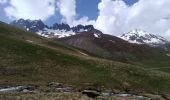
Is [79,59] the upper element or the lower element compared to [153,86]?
upper

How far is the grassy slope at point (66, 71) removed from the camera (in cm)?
7469

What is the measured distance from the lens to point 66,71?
80188 millimetres

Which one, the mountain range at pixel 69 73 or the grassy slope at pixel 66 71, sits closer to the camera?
the mountain range at pixel 69 73

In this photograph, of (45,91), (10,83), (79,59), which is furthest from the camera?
(79,59)

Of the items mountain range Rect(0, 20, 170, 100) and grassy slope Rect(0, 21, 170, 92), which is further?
grassy slope Rect(0, 21, 170, 92)

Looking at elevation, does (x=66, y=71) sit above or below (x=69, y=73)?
above

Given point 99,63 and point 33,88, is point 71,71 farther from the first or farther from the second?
point 33,88

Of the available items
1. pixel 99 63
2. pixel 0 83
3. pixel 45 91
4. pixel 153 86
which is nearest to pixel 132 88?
pixel 153 86

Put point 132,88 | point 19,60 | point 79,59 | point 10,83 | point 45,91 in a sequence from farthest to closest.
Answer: point 79,59 < point 19,60 < point 132,88 < point 10,83 < point 45,91

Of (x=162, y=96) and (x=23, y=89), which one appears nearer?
(x=23, y=89)

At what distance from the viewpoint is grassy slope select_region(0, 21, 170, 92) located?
7469 cm

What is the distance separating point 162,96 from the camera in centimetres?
7156

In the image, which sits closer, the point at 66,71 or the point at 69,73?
the point at 69,73

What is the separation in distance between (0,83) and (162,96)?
29.8 metres
